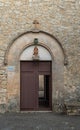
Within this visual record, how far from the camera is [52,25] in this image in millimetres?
15664

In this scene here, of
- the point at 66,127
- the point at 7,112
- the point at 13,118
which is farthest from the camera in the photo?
the point at 7,112

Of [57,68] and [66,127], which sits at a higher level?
[57,68]

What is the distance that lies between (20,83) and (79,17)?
3.91 m

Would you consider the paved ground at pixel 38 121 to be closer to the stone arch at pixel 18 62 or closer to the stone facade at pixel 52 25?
the stone arch at pixel 18 62

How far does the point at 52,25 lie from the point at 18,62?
7.25 feet

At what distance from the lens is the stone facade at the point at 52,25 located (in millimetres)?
15508

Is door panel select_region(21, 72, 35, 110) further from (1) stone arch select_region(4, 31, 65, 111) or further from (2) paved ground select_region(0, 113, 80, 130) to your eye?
(2) paved ground select_region(0, 113, 80, 130)

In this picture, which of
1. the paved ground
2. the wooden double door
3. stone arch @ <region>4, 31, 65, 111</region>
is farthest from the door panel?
the paved ground

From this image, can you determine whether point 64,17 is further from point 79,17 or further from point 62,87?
point 62,87

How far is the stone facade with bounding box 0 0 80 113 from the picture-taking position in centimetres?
1551

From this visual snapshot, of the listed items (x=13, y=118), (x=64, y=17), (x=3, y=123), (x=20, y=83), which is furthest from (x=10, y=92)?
(x=64, y=17)

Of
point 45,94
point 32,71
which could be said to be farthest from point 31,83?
point 45,94

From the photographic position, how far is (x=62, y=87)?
1556cm

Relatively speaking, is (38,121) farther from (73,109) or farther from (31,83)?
(31,83)
